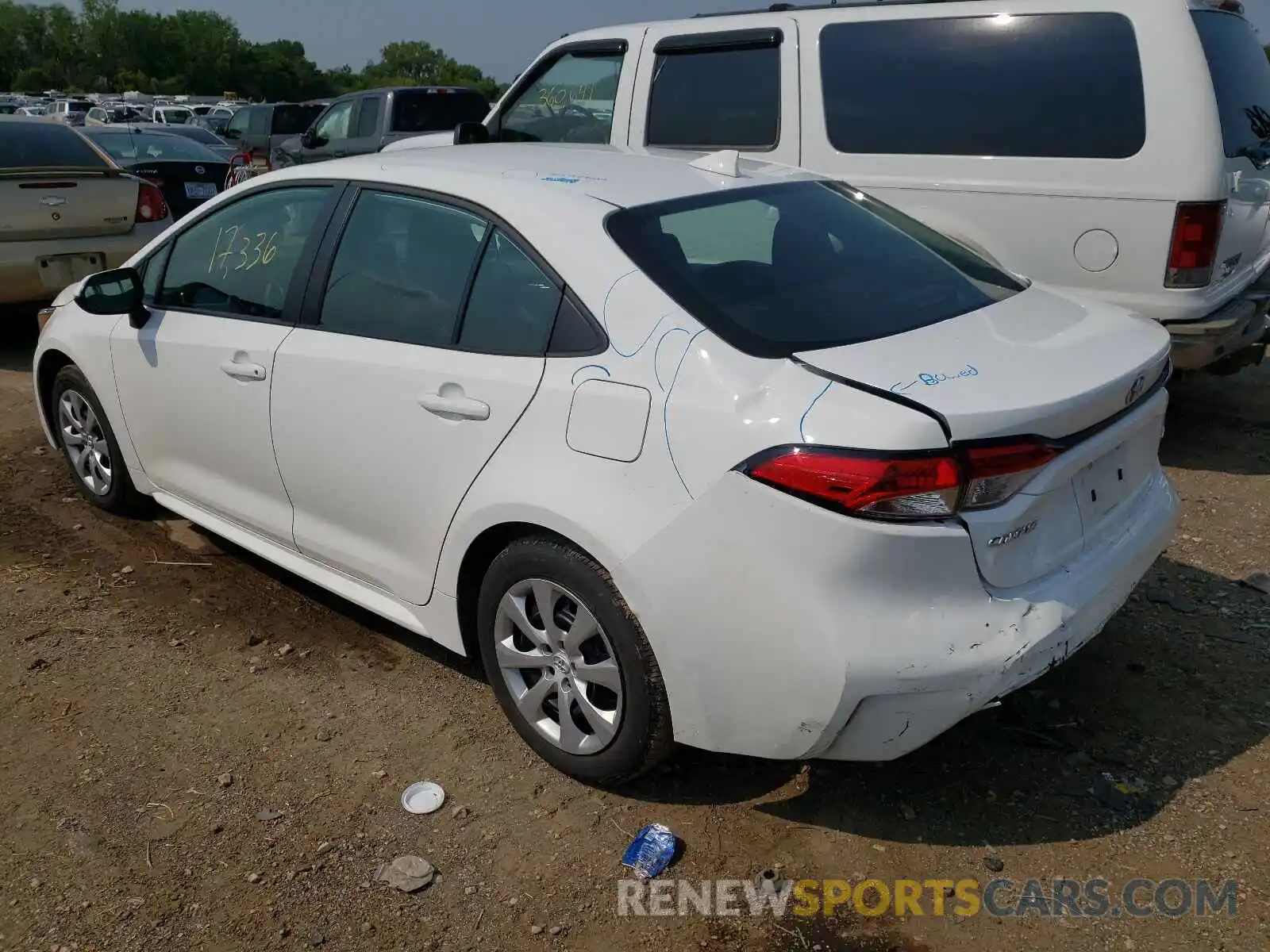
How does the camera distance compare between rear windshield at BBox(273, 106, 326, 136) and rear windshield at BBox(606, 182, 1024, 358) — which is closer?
rear windshield at BBox(606, 182, 1024, 358)

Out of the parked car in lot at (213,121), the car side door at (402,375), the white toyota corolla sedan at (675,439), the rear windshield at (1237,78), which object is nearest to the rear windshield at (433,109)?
the rear windshield at (1237,78)

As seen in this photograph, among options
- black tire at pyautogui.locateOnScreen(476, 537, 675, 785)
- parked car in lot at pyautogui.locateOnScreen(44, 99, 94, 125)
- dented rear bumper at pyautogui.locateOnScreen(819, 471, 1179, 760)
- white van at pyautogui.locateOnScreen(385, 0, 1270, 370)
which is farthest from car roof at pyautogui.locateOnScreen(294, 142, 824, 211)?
parked car in lot at pyautogui.locateOnScreen(44, 99, 94, 125)

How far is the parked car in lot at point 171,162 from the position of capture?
11.6m

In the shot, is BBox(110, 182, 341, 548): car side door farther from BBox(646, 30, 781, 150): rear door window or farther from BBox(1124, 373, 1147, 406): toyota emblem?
BBox(646, 30, 781, 150): rear door window

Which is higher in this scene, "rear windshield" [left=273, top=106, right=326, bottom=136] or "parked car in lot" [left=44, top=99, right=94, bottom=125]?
"rear windshield" [left=273, top=106, right=326, bottom=136]

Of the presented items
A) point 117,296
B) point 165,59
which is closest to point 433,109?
point 117,296

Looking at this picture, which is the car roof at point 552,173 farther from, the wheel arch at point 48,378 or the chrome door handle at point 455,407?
the wheel arch at point 48,378

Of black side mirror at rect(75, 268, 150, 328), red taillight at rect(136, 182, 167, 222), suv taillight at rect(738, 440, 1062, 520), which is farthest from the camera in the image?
red taillight at rect(136, 182, 167, 222)

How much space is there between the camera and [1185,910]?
8.62 ft

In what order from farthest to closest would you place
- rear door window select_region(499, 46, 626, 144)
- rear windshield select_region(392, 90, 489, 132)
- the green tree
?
the green tree, rear windshield select_region(392, 90, 489, 132), rear door window select_region(499, 46, 626, 144)

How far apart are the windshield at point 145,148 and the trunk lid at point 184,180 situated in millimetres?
234

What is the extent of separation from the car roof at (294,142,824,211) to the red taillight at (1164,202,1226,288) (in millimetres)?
2122

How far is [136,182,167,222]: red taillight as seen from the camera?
8.38 meters

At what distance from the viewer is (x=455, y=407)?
311cm
